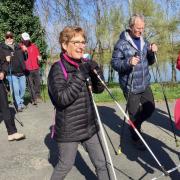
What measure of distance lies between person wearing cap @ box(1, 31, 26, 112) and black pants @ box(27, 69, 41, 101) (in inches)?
42.1

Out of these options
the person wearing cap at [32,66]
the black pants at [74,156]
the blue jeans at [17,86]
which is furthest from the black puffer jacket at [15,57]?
the black pants at [74,156]

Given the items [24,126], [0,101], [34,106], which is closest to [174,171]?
[0,101]

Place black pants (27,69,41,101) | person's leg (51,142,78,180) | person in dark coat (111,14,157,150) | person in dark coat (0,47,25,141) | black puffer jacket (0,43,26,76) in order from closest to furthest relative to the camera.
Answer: person's leg (51,142,78,180), person in dark coat (111,14,157,150), person in dark coat (0,47,25,141), black puffer jacket (0,43,26,76), black pants (27,69,41,101)

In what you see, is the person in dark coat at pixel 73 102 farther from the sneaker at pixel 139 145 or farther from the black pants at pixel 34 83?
the black pants at pixel 34 83

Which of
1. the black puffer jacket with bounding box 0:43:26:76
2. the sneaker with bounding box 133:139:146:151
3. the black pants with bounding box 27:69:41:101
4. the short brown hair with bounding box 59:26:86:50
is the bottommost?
the sneaker with bounding box 133:139:146:151

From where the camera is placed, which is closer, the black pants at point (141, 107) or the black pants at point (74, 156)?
the black pants at point (74, 156)

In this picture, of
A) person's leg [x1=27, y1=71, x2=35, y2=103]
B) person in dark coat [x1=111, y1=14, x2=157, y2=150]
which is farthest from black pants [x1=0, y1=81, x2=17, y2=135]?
Result: person's leg [x1=27, y1=71, x2=35, y2=103]

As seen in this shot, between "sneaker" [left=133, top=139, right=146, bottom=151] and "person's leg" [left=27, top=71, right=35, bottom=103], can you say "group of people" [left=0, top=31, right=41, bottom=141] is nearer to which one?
"person's leg" [left=27, top=71, right=35, bottom=103]

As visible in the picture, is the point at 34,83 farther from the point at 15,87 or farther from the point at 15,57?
the point at 15,57

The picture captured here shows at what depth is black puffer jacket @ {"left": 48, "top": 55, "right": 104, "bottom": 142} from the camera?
13.9 feet

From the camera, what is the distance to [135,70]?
6688mm

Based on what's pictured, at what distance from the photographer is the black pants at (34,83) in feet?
41.0

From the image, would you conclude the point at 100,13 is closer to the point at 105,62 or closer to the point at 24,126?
the point at 105,62

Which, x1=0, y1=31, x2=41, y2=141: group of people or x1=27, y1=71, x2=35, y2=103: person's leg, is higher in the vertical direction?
x1=0, y1=31, x2=41, y2=141: group of people
